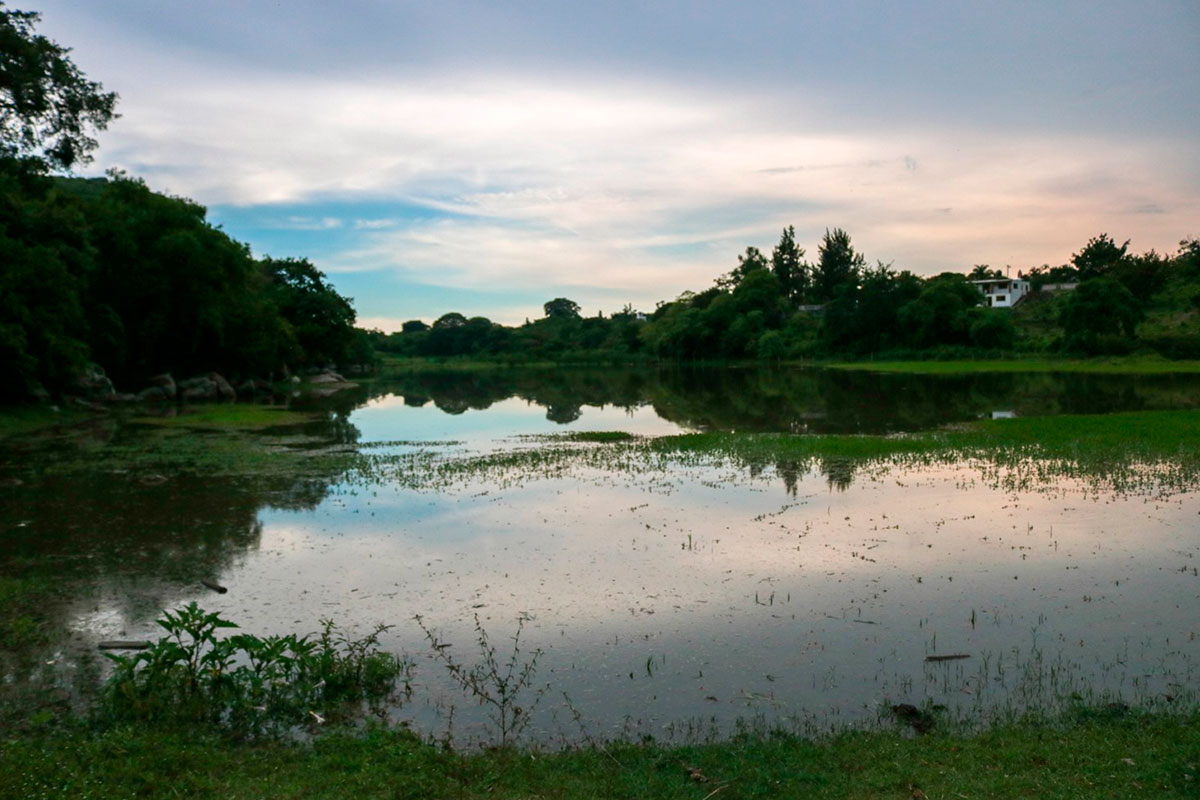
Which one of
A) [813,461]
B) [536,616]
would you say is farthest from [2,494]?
[813,461]

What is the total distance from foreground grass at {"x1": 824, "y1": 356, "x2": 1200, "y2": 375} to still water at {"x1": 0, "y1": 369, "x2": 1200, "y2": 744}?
50270mm

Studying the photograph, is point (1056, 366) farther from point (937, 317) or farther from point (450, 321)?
point (450, 321)

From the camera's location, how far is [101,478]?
2059cm

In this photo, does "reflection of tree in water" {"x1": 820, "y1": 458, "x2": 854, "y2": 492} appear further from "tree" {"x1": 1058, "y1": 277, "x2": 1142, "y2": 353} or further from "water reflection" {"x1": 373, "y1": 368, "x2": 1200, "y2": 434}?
"tree" {"x1": 1058, "y1": 277, "x2": 1142, "y2": 353}

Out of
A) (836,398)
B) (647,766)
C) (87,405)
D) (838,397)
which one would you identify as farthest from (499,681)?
(838,397)

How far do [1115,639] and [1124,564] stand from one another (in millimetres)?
3434

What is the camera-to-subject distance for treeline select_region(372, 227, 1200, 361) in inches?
2899

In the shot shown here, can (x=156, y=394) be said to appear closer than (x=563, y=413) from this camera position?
No

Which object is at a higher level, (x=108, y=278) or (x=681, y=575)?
(x=108, y=278)

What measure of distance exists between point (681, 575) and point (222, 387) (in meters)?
49.7

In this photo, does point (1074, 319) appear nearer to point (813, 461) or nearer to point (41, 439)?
point (813, 461)

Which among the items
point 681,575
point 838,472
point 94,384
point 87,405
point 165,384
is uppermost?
point 94,384

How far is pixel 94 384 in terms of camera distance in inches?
1710

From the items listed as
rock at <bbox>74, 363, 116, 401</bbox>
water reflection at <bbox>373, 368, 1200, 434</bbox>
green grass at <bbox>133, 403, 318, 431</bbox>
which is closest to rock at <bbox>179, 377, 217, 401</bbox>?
rock at <bbox>74, 363, 116, 401</bbox>
